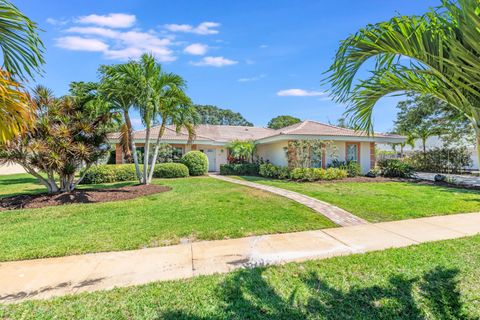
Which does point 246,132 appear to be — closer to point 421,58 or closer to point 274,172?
point 274,172

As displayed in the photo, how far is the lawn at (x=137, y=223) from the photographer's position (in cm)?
530

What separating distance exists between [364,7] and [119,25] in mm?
9517

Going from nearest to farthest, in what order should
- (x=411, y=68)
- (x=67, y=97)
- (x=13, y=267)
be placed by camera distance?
1. (x=411, y=68)
2. (x=13, y=267)
3. (x=67, y=97)

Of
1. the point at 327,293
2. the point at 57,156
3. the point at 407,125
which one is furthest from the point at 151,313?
the point at 407,125

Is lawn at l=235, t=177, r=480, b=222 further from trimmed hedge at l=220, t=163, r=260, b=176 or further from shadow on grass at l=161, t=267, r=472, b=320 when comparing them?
trimmed hedge at l=220, t=163, r=260, b=176

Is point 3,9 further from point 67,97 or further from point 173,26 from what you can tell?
point 173,26

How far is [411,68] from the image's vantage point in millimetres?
3215

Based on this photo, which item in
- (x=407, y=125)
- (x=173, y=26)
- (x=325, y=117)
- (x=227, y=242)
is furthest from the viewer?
(x=325, y=117)

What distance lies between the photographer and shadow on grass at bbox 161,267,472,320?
119 inches

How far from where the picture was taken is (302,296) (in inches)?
132

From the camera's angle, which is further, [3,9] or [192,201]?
[192,201]

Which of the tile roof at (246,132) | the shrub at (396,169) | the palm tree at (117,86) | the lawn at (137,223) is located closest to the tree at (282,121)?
the tile roof at (246,132)

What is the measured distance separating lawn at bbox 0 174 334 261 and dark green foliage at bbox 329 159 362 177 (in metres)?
10.9

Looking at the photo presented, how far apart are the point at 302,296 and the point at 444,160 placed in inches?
1100
